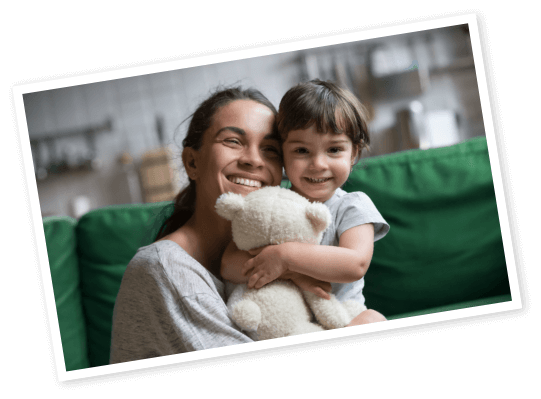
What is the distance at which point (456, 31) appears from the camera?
Result: 0.90 meters

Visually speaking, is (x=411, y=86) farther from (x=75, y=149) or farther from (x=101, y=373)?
(x=101, y=373)

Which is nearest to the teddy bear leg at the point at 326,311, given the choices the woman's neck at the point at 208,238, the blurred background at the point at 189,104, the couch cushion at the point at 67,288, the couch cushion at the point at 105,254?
the woman's neck at the point at 208,238

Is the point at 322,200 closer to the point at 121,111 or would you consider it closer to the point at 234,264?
the point at 234,264

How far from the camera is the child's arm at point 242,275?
745mm

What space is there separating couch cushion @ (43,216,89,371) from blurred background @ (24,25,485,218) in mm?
126

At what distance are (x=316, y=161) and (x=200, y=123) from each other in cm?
28

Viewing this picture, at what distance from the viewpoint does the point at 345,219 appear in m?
0.79

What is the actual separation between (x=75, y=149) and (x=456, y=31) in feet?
3.09

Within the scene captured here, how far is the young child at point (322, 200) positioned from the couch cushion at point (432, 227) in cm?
25

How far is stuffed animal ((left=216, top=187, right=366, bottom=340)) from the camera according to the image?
2.38 feet

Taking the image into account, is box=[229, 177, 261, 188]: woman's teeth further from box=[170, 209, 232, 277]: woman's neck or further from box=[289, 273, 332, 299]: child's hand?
box=[289, 273, 332, 299]: child's hand

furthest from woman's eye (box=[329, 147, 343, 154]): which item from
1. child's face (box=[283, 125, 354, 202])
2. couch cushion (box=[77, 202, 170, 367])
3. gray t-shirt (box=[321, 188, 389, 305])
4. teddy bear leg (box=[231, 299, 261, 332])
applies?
couch cushion (box=[77, 202, 170, 367])

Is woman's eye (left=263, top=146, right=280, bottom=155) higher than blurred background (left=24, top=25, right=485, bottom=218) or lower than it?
lower

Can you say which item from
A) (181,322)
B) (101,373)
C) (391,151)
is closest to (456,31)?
(391,151)
